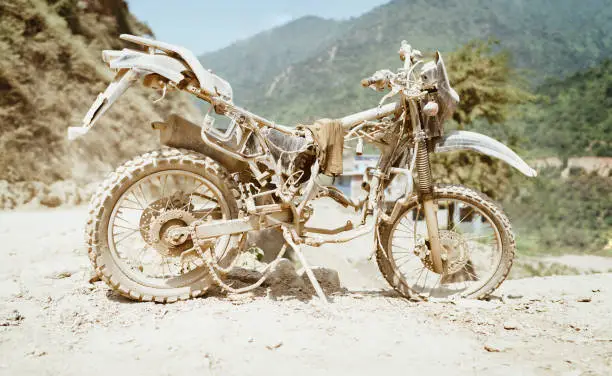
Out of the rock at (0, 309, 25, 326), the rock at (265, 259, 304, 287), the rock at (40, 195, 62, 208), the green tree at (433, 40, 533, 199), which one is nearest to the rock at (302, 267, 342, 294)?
the rock at (265, 259, 304, 287)

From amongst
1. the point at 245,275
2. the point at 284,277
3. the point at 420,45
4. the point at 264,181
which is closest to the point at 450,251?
the point at 284,277

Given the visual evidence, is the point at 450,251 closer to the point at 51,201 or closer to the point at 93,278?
the point at 93,278

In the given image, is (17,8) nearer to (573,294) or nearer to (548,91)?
(573,294)

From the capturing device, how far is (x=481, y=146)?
12.1ft

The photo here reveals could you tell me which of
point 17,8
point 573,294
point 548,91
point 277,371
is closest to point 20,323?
point 277,371

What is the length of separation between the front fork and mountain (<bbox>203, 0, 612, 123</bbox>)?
61.9 metres

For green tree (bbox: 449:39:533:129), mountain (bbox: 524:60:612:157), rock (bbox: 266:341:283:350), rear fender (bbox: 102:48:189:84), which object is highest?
mountain (bbox: 524:60:612:157)

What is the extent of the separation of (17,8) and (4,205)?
7.49 m

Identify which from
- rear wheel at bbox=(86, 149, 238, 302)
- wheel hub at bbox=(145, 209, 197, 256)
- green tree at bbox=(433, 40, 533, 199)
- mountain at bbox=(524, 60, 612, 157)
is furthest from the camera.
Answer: mountain at bbox=(524, 60, 612, 157)

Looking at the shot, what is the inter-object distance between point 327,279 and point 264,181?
1.38 m

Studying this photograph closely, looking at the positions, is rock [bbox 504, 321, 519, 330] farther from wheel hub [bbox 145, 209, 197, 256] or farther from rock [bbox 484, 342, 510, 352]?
wheel hub [bbox 145, 209, 197, 256]

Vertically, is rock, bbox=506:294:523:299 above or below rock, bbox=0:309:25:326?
above

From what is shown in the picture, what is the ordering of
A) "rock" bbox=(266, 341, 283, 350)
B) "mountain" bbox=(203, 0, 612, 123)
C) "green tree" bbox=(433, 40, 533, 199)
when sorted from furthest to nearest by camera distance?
"mountain" bbox=(203, 0, 612, 123)
"green tree" bbox=(433, 40, 533, 199)
"rock" bbox=(266, 341, 283, 350)

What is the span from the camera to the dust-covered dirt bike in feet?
10.5
